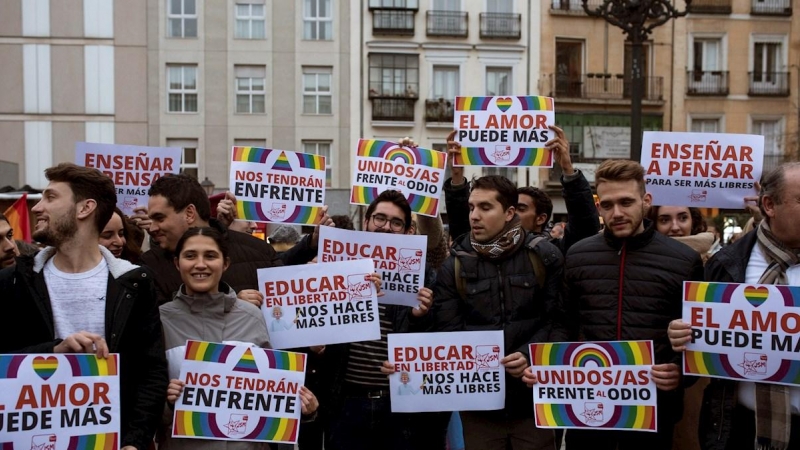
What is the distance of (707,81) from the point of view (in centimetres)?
3412

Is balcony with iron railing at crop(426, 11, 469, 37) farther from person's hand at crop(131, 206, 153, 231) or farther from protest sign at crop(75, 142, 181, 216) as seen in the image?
person's hand at crop(131, 206, 153, 231)

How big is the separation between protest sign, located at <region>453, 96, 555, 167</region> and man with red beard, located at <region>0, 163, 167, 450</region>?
2647 mm

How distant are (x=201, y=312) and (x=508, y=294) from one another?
1.59 metres

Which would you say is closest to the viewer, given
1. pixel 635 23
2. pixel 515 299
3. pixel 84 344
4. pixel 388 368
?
pixel 84 344

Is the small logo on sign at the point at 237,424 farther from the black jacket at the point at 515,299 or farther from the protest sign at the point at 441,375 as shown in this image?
the black jacket at the point at 515,299

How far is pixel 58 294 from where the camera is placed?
357 centimetres

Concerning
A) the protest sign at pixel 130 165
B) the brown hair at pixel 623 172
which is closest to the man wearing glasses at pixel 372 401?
the brown hair at pixel 623 172

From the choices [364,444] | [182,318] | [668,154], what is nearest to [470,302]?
[364,444]

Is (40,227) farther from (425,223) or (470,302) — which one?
(425,223)

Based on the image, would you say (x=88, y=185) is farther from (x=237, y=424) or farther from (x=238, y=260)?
(x=238, y=260)

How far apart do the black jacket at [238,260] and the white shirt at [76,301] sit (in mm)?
948

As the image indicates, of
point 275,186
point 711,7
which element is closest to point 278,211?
point 275,186

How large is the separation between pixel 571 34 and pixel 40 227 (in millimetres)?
31882

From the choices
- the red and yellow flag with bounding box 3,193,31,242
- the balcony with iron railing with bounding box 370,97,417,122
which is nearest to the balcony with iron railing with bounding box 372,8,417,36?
the balcony with iron railing with bounding box 370,97,417,122
